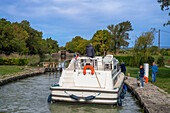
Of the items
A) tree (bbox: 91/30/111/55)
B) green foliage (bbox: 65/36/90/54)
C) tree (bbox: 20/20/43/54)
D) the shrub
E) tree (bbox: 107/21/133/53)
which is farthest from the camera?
green foliage (bbox: 65/36/90/54)

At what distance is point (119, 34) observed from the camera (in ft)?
239

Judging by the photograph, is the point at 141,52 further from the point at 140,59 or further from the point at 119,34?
the point at 119,34

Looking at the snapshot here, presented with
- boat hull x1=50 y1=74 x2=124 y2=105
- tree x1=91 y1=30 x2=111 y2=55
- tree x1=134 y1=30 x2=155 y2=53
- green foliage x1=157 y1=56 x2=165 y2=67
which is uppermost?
tree x1=91 y1=30 x2=111 y2=55

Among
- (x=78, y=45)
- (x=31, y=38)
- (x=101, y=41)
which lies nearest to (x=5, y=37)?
(x=31, y=38)

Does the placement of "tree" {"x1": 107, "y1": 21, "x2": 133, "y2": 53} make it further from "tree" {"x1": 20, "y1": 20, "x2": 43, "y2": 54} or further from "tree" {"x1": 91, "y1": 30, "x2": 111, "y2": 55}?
"tree" {"x1": 20, "y1": 20, "x2": 43, "y2": 54}

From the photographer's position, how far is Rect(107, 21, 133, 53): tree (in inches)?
2852

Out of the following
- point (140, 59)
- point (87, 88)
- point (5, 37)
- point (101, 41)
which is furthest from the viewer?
point (101, 41)

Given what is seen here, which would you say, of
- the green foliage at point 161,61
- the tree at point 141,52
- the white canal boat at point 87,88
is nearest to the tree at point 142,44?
the tree at point 141,52

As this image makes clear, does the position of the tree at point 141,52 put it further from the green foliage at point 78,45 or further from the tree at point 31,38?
the green foliage at point 78,45

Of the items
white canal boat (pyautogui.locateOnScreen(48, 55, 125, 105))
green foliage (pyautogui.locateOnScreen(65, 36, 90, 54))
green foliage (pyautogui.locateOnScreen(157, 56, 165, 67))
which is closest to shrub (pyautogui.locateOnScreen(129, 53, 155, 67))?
green foliage (pyautogui.locateOnScreen(157, 56, 165, 67))

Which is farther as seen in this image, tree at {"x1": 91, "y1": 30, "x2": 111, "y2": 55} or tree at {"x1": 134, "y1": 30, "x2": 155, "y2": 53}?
tree at {"x1": 91, "y1": 30, "x2": 111, "y2": 55}

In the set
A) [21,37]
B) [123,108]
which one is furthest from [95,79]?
[21,37]

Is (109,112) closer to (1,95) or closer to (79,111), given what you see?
(79,111)

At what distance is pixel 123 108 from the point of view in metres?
10.7
